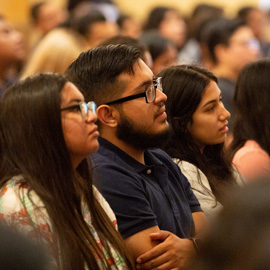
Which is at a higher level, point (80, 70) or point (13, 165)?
point (80, 70)

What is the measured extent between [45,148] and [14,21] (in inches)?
280

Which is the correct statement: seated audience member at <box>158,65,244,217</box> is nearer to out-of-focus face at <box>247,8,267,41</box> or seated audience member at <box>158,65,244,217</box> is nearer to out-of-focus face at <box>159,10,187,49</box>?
out-of-focus face at <box>159,10,187,49</box>

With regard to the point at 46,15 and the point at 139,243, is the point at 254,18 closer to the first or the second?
the point at 46,15

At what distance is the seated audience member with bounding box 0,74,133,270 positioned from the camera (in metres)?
1.67

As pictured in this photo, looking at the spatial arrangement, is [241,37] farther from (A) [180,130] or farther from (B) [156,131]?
(B) [156,131]

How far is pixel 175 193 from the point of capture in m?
2.15

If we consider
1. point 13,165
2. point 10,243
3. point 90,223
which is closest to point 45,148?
point 13,165

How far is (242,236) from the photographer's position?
0.87 m

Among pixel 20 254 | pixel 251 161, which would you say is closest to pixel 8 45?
pixel 251 161

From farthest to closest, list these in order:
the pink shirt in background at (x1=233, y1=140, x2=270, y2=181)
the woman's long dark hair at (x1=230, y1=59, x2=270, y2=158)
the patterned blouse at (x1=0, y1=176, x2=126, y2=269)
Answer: the woman's long dark hair at (x1=230, y1=59, x2=270, y2=158)
the pink shirt in background at (x1=233, y1=140, x2=270, y2=181)
the patterned blouse at (x1=0, y1=176, x2=126, y2=269)

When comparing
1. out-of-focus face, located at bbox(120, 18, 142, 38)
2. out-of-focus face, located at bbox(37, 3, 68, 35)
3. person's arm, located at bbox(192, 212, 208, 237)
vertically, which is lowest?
person's arm, located at bbox(192, 212, 208, 237)

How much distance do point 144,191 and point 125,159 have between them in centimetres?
14

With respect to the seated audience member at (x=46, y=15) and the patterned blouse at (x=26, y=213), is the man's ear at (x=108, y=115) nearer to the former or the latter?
the patterned blouse at (x=26, y=213)

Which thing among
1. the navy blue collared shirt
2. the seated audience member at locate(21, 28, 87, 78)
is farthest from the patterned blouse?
the seated audience member at locate(21, 28, 87, 78)
